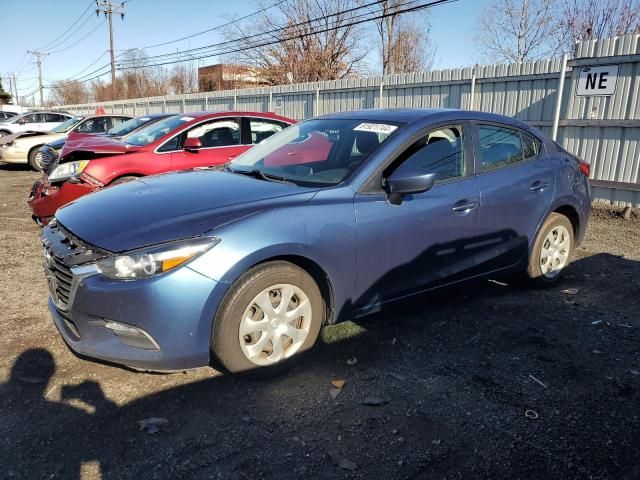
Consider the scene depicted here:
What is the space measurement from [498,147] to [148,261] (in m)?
2.98

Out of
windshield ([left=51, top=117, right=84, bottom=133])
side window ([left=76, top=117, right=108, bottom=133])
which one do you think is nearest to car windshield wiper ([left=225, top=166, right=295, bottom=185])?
side window ([left=76, top=117, right=108, bottom=133])

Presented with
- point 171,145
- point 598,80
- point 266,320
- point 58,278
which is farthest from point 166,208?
point 598,80

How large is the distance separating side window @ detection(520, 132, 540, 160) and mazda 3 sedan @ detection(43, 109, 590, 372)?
0.02m

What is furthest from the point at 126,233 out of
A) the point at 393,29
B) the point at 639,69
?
the point at 393,29

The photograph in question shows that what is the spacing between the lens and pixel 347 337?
11.8 ft

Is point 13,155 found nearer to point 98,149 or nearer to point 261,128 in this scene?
point 98,149

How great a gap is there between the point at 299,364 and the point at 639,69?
24.0ft

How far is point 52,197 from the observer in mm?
5598

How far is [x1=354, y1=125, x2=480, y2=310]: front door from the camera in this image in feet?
10.7

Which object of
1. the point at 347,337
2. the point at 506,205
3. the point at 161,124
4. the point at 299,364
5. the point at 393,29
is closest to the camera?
the point at 299,364

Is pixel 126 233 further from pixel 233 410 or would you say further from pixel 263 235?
pixel 233 410

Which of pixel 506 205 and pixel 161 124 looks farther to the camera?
pixel 161 124

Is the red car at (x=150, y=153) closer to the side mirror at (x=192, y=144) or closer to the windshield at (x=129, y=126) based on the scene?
the side mirror at (x=192, y=144)

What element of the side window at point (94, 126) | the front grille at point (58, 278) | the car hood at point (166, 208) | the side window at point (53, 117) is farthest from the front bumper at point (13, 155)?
the front grille at point (58, 278)
